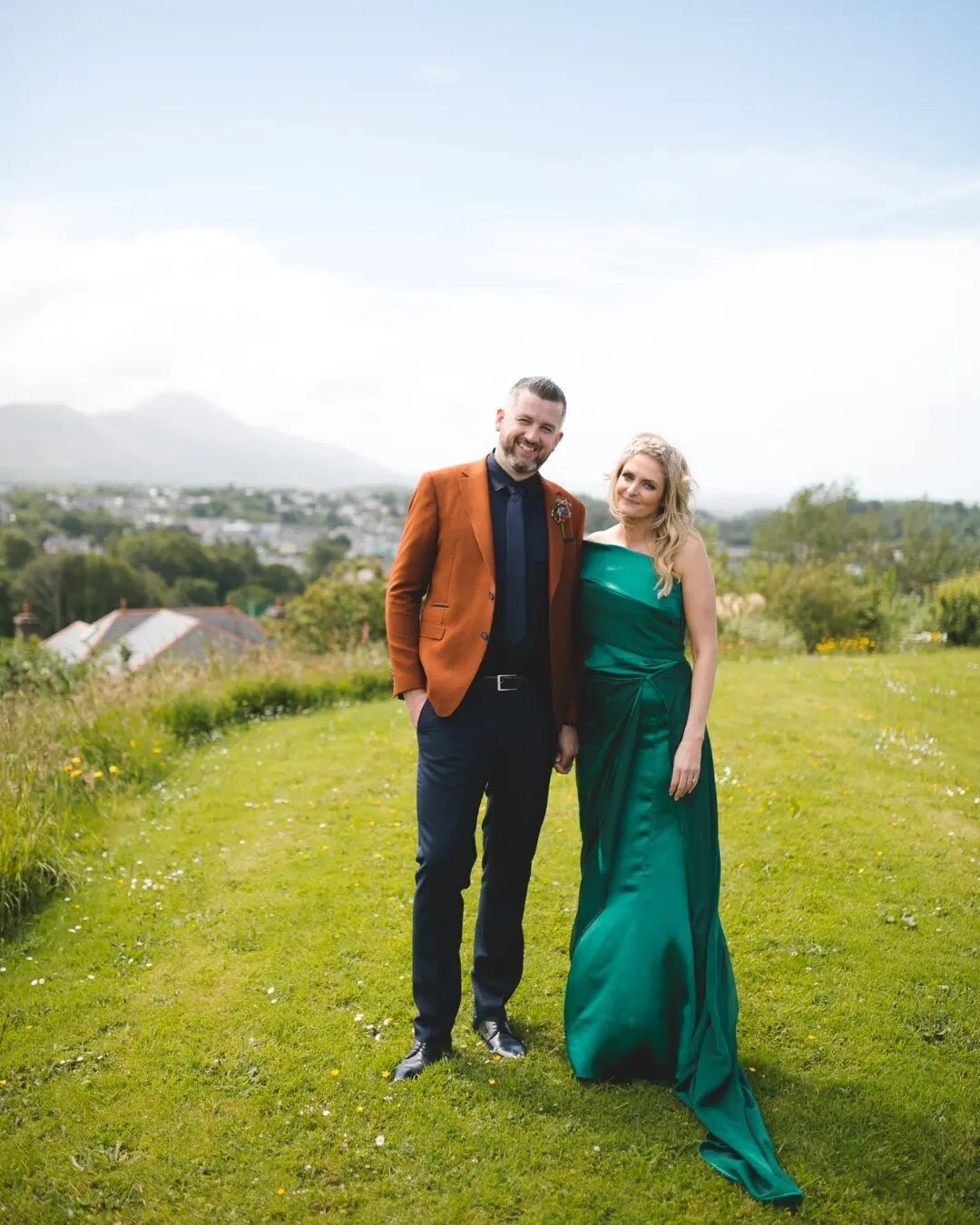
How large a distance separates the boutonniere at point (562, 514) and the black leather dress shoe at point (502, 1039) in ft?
6.97

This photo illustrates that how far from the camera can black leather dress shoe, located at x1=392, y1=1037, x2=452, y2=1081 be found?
3.44 metres

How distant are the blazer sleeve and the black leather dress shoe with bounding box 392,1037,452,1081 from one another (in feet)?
4.86

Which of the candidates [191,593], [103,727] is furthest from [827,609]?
[191,593]

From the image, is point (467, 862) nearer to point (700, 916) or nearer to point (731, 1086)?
point (700, 916)

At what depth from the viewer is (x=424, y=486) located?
11.0 feet

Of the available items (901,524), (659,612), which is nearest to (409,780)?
(659,612)

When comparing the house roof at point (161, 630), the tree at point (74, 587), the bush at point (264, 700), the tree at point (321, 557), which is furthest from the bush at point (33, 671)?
the tree at point (321, 557)

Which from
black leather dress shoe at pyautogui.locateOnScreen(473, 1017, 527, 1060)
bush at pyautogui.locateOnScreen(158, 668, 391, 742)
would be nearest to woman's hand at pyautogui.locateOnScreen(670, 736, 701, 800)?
black leather dress shoe at pyautogui.locateOnScreen(473, 1017, 527, 1060)

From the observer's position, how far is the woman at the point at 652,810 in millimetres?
3318

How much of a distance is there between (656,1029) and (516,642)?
1607mm

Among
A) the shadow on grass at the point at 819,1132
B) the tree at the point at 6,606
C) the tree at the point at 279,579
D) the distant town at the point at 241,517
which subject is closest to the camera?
the shadow on grass at the point at 819,1132

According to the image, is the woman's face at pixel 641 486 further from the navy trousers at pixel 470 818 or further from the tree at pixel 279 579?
the tree at pixel 279 579

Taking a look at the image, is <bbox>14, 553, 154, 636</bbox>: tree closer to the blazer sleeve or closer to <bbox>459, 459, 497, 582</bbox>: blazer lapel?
the blazer sleeve

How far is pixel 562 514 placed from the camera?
11.4ft
